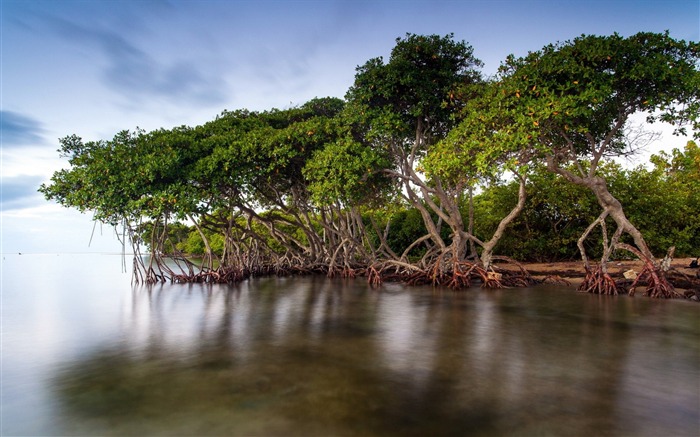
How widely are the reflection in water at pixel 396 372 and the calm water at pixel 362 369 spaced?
2 centimetres

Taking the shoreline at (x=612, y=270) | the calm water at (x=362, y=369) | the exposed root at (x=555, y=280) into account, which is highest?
the shoreline at (x=612, y=270)

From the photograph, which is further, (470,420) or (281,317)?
(281,317)

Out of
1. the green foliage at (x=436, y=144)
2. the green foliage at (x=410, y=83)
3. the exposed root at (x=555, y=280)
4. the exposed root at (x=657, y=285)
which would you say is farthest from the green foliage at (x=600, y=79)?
the exposed root at (x=555, y=280)

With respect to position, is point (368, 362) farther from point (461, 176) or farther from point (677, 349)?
point (461, 176)

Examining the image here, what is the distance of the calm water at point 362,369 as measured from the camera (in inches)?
163

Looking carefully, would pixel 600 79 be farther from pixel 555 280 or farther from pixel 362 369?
pixel 362 369

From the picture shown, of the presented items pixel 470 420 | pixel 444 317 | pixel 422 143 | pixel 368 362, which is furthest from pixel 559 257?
pixel 470 420

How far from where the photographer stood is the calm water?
4.13 m

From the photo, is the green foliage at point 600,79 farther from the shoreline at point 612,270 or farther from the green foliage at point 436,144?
the shoreline at point 612,270

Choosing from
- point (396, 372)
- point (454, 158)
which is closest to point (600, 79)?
point (454, 158)

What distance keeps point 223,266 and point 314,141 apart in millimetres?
7251

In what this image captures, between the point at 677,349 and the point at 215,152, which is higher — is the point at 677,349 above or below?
below

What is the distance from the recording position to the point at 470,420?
13.5 ft

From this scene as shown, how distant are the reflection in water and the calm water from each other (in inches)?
1.0
